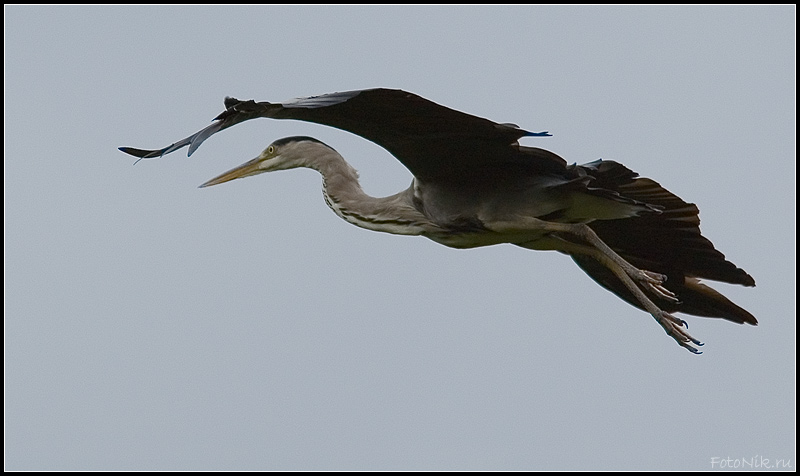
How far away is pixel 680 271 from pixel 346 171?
Result: 219cm

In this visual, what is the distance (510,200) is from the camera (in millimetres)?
7719

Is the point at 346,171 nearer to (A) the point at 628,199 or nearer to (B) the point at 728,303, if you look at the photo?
(A) the point at 628,199

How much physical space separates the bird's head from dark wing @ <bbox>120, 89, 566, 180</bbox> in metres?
0.88

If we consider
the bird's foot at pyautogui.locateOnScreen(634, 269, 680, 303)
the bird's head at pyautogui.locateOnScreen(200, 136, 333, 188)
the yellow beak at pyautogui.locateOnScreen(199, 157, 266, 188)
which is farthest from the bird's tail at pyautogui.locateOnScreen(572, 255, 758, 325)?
the yellow beak at pyautogui.locateOnScreen(199, 157, 266, 188)

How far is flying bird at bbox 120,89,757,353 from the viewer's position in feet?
23.3

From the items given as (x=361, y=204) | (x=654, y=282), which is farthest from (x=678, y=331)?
(x=361, y=204)

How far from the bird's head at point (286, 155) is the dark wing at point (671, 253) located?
1.79 meters

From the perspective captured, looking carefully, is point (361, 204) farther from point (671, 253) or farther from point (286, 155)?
point (671, 253)

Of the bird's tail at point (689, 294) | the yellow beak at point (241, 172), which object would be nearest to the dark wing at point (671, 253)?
the bird's tail at point (689, 294)

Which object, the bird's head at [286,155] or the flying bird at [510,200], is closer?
the flying bird at [510,200]

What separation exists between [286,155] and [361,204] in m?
0.66

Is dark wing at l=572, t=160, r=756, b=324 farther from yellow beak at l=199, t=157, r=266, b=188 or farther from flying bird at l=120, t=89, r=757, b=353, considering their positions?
yellow beak at l=199, t=157, r=266, b=188

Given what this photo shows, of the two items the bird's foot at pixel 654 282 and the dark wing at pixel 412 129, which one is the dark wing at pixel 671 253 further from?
the dark wing at pixel 412 129

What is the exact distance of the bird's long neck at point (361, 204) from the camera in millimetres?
7930
